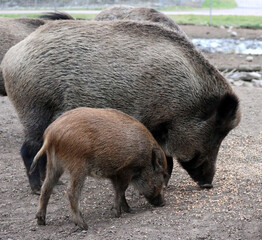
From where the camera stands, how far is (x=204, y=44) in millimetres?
18391

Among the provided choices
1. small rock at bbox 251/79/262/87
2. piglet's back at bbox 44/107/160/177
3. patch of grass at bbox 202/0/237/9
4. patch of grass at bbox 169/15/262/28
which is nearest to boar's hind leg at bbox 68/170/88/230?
piglet's back at bbox 44/107/160/177

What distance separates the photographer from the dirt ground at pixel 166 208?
4785 mm

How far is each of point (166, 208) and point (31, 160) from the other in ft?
5.48

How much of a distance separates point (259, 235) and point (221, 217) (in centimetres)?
46

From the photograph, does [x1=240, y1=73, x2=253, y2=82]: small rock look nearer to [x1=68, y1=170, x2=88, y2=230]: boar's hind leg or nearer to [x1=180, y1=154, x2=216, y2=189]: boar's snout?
[x1=180, y1=154, x2=216, y2=189]: boar's snout

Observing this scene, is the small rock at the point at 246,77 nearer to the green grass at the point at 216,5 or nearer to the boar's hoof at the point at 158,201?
the boar's hoof at the point at 158,201

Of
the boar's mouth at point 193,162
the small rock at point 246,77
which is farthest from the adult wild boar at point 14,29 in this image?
the small rock at point 246,77

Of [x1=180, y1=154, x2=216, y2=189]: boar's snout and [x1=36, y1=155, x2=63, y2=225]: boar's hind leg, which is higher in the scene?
[x1=36, y1=155, x2=63, y2=225]: boar's hind leg

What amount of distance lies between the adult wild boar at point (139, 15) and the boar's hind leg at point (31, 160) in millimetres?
2993

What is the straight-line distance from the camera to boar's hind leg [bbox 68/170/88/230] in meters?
4.76

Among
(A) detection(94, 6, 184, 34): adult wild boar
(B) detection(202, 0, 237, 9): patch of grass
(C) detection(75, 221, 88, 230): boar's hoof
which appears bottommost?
(B) detection(202, 0, 237, 9): patch of grass

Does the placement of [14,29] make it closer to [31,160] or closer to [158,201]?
[31,160]

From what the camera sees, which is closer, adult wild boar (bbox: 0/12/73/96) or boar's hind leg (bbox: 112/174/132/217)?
boar's hind leg (bbox: 112/174/132/217)

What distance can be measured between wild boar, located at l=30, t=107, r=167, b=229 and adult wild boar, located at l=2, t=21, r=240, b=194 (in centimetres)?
74
